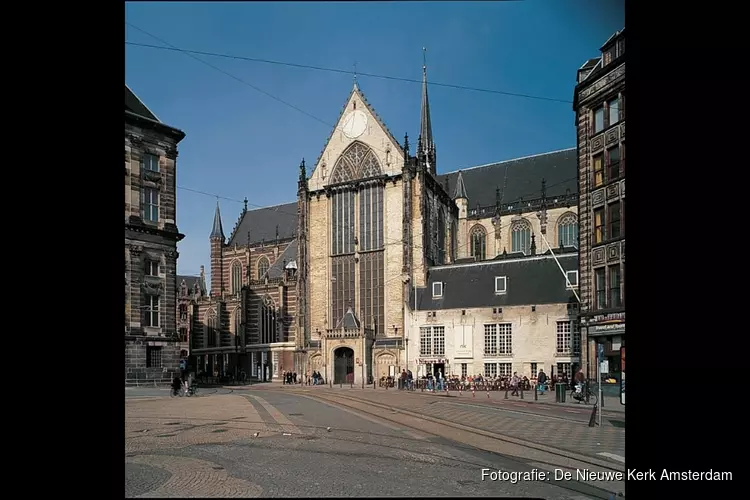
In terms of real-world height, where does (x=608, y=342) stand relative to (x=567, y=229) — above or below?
below

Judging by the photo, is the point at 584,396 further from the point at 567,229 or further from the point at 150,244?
the point at 567,229

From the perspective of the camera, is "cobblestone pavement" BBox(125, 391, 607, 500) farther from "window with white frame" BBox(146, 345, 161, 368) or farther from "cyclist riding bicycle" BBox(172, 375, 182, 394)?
"window with white frame" BBox(146, 345, 161, 368)

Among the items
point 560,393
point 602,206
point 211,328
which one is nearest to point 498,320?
point 560,393

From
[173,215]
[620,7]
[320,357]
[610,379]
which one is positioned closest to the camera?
[620,7]

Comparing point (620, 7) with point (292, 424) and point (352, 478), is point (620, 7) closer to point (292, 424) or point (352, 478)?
point (352, 478)

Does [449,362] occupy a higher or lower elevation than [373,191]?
lower

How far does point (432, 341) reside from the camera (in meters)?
46.2

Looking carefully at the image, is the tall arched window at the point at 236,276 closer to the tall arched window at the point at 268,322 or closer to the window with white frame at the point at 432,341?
the tall arched window at the point at 268,322

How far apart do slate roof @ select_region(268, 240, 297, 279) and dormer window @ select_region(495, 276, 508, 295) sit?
25955 mm

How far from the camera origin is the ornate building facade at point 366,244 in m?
49.8

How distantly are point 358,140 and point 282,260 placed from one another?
1826 centimetres

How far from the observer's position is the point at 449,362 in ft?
147
